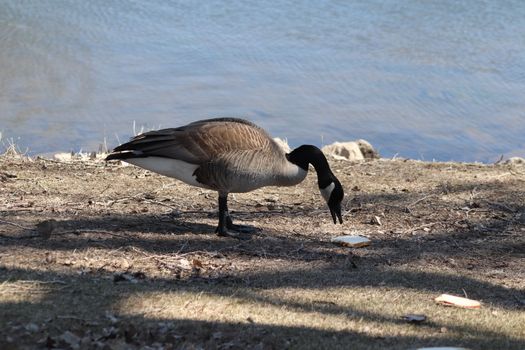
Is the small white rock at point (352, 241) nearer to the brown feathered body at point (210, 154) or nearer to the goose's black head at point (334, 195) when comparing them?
the goose's black head at point (334, 195)

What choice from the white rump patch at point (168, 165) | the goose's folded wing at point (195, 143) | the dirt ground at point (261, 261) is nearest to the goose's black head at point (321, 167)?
the dirt ground at point (261, 261)

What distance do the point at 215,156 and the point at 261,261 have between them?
3.17 ft

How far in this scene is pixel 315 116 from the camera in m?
13.7

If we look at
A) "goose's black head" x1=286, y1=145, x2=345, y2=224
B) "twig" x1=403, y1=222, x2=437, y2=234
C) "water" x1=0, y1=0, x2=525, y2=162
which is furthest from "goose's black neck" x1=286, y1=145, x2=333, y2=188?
"water" x1=0, y1=0, x2=525, y2=162

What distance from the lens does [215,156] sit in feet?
23.9

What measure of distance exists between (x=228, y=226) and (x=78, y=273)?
1784 millimetres

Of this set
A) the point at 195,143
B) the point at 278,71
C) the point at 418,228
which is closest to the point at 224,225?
the point at 195,143

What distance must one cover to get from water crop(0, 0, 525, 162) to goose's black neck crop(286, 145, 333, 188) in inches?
178

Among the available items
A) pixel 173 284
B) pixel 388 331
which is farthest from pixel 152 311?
pixel 388 331

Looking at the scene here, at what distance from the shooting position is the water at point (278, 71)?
513 inches

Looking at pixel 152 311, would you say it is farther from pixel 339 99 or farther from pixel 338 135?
pixel 339 99

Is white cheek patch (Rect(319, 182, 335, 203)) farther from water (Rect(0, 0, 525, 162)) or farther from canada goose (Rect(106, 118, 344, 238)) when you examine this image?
water (Rect(0, 0, 525, 162))

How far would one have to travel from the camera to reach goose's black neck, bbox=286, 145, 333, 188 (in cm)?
775

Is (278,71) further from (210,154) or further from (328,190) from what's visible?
(210,154)
